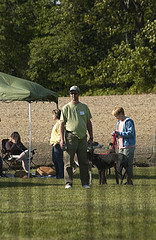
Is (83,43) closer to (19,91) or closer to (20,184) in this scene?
(19,91)

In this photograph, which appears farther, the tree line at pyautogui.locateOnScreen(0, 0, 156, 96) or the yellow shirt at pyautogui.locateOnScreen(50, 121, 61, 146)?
the tree line at pyautogui.locateOnScreen(0, 0, 156, 96)

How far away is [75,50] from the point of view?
3600 cm

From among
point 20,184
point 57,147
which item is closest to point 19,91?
point 57,147

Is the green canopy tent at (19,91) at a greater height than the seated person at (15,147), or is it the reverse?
the green canopy tent at (19,91)

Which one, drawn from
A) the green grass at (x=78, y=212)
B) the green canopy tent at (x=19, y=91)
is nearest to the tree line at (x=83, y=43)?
the green canopy tent at (x=19, y=91)

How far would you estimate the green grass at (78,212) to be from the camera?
19.0 feet

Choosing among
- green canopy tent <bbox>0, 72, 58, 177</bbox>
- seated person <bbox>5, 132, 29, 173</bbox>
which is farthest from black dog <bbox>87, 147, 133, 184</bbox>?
seated person <bbox>5, 132, 29, 173</bbox>

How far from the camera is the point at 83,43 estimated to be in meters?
36.4

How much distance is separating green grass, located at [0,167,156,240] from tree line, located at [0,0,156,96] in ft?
71.6

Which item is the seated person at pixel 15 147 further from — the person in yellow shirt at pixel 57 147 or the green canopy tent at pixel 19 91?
the person in yellow shirt at pixel 57 147

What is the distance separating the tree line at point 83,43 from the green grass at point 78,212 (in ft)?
71.6

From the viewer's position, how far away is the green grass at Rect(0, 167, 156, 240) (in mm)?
5797

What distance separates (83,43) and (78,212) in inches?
1178

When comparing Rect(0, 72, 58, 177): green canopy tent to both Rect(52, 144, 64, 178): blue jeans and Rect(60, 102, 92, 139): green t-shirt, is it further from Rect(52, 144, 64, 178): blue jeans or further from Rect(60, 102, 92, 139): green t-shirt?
Rect(60, 102, 92, 139): green t-shirt
